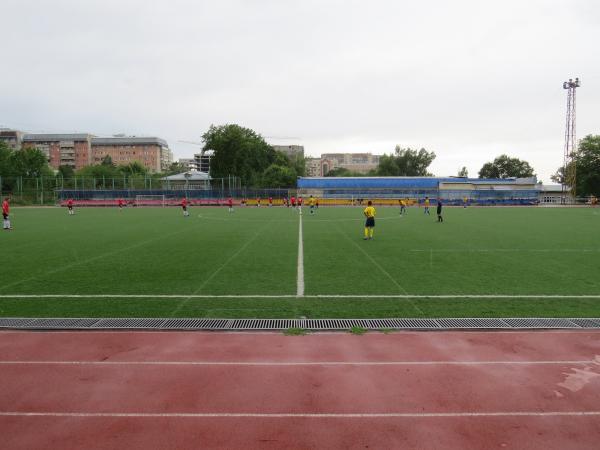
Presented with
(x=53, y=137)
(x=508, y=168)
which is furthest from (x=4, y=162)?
(x=508, y=168)

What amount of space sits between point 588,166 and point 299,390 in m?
93.7

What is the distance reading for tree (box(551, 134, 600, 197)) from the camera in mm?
79244

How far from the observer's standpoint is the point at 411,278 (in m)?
11.3

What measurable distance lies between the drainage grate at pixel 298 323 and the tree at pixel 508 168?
4892 inches

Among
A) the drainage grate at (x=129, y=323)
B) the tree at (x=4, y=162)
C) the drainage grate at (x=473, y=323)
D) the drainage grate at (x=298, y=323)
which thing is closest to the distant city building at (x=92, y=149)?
the tree at (x=4, y=162)

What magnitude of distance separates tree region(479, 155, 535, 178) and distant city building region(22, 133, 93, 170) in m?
125

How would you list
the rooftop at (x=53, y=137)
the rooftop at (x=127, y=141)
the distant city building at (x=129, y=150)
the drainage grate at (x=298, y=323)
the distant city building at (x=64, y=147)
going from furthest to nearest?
the distant city building at (x=129, y=150) < the rooftop at (x=127, y=141) < the rooftop at (x=53, y=137) < the distant city building at (x=64, y=147) < the drainage grate at (x=298, y=323)

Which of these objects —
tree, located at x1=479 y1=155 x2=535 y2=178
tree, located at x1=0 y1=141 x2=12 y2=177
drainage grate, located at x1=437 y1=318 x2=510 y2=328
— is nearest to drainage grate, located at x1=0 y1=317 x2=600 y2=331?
drainage grate, located at x1=437 y1=318 x2=510 y2=328

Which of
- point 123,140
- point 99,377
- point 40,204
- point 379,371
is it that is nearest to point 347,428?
point 379,371

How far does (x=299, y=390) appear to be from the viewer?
5.18 meters

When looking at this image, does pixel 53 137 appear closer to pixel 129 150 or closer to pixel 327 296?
pixel 129 150

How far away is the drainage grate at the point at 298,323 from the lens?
24.0 ft

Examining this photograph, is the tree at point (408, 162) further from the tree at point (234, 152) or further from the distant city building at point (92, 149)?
the distant city building at point (92, 149)

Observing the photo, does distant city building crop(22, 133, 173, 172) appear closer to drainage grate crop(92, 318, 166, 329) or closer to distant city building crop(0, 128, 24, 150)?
distant city building crop(0, 128, 24, 150)
